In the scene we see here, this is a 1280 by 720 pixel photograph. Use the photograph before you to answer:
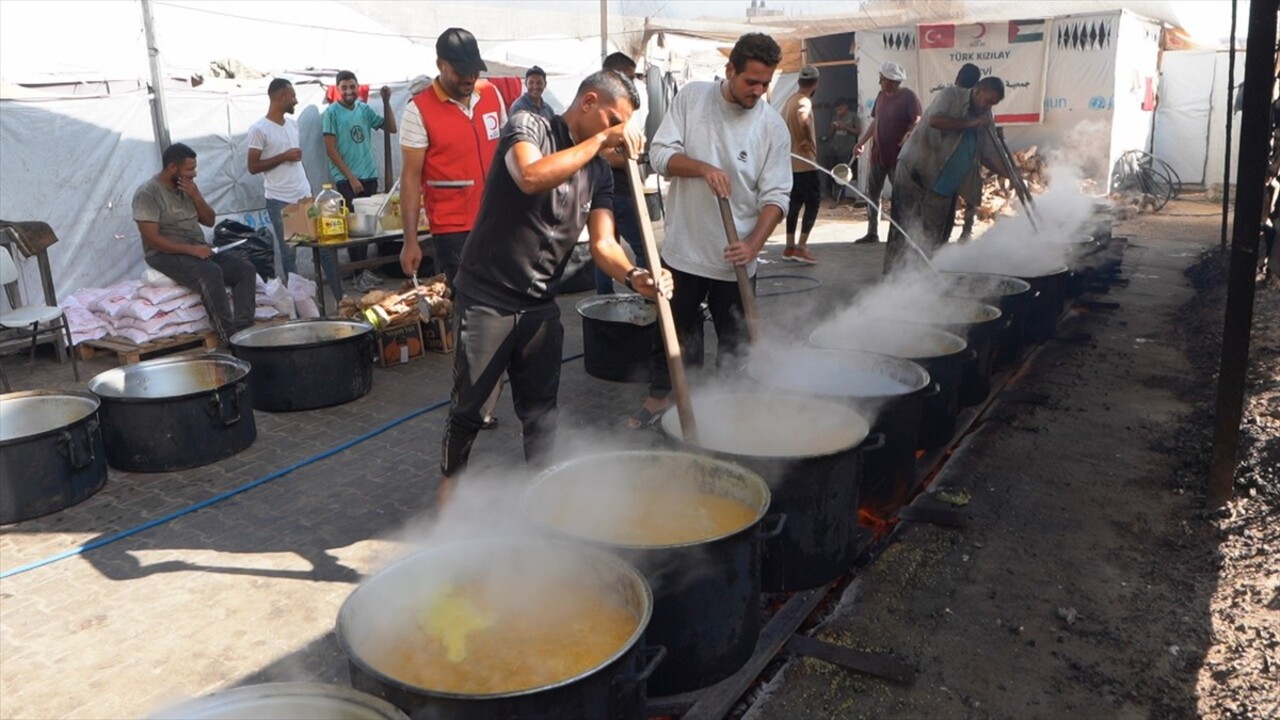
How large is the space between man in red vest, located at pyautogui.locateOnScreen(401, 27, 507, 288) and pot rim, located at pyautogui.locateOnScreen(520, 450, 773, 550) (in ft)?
7.00

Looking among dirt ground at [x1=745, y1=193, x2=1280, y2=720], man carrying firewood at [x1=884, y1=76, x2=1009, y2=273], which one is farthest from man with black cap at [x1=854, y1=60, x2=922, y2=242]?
dirt ground at [x1=745, y1=193, x2=1280, y2=720]

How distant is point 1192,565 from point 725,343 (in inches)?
90.6

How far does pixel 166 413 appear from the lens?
4570mm

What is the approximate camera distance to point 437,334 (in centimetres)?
689

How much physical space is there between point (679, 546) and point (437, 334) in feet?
15.7

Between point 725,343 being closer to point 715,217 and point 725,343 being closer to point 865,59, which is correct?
point 715,217

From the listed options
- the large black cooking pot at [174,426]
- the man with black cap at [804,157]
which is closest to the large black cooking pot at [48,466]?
the large black cooking pot at [174,426]

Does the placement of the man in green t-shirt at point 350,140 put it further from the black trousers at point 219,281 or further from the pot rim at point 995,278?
the pot rim at point 995,278

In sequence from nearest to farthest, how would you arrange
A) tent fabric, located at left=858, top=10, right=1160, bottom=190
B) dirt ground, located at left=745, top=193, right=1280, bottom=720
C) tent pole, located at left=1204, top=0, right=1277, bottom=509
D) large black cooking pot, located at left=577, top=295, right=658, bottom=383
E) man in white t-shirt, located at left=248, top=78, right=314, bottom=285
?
dirt ground, located at left=745, top=193, right=1280, bottom=720 < tent pole, located at left=1204, top=0, right=1277, bottom=509 < large black cooking pot, located at left=577, top=295, right=658, bottom=383 < man in white t-shirt, located at left=248, top=78, right=314, bottom=285 < tent fabric, located at left=858, top=10, right=1160, bottom=190

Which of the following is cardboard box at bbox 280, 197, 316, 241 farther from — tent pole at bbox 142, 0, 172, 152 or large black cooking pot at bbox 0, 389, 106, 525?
A: large black cooking pot at bbox 0, 389, 106, 525

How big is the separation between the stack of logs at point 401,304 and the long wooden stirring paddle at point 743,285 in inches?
119

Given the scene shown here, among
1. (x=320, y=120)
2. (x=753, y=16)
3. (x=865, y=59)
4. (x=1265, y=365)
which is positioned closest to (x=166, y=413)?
(x=320, y=120)

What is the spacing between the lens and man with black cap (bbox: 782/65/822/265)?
9.73 m

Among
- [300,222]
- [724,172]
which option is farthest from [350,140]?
[724,172]
